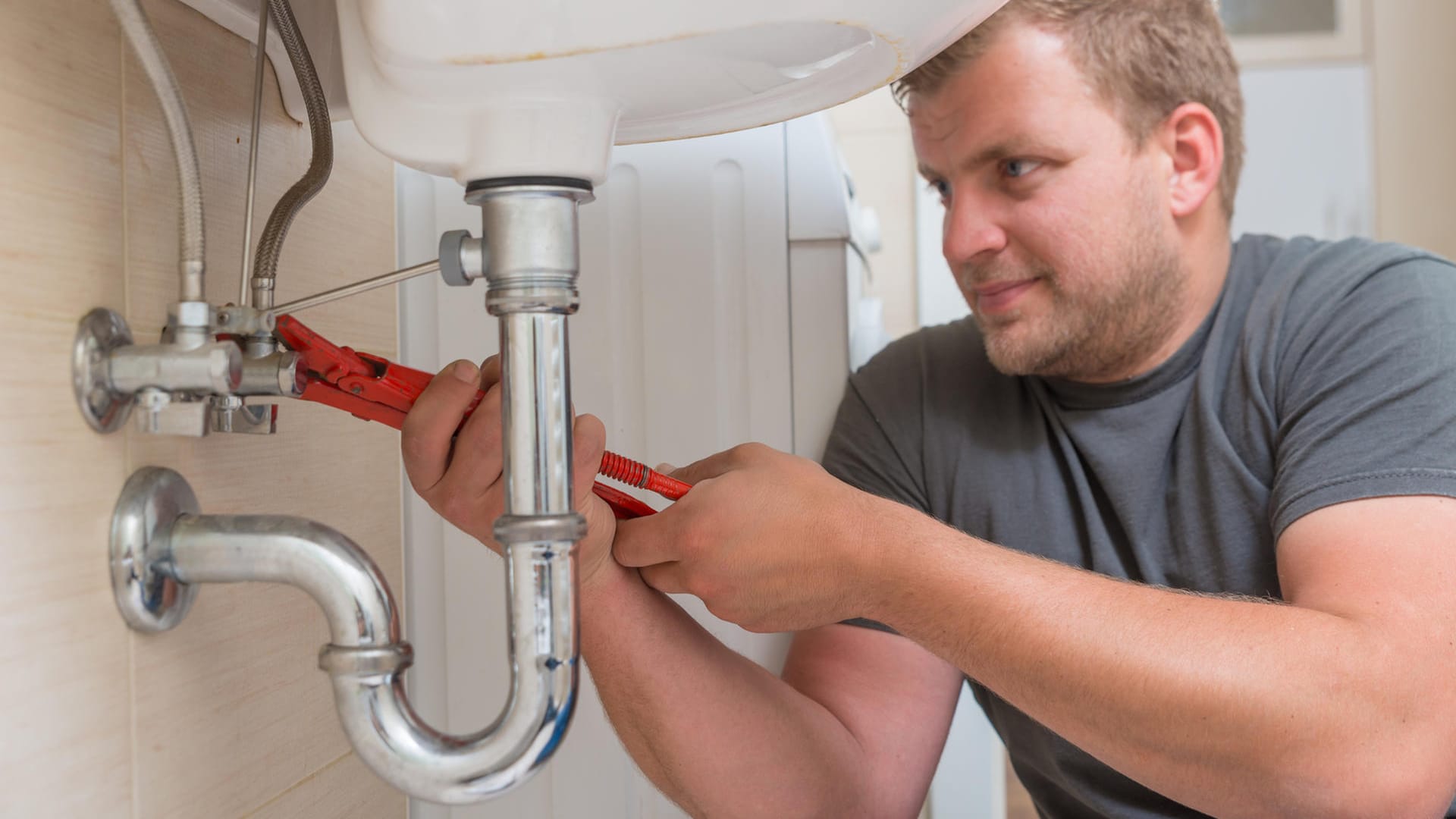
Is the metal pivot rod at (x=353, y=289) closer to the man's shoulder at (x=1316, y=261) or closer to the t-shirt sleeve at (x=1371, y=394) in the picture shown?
the t-shirt sleeve at (x=1371, y=394)

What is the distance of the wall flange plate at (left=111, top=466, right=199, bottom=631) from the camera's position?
0.54m

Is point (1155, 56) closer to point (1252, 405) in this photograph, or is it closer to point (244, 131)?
point (1252, 405)

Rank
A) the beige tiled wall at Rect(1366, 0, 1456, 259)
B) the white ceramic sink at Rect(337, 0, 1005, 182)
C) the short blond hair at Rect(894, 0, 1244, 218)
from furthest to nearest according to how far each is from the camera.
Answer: the beige tiled wall at Rect(1366, 0, 1456, 259), the short blond hair at Rect(894, 0, 1244, 218), the white ceramic sink at Rect(337, 0, 1005, 182)

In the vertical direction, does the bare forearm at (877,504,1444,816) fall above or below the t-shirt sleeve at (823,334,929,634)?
below

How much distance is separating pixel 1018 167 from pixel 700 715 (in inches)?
20.1

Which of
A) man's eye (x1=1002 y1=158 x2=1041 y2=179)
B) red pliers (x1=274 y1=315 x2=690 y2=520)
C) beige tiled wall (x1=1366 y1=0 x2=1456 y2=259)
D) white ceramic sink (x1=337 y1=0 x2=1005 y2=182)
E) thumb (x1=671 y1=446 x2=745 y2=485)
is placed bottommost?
thumb (x1=671 y1=446 x2=745 y2=485)

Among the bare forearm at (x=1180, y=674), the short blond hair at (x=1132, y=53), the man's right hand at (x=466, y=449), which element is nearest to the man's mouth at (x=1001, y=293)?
the short blond hair at (x=1132, y=53)

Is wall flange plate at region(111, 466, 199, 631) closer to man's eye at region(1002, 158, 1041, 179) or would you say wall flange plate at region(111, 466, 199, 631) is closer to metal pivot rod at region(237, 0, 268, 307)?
metal pivot rod at region(237, 0, 268, 307)

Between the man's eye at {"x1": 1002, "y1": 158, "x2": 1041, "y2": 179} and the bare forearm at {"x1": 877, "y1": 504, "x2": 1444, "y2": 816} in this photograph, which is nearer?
the bare forearm at {"x1": 877, "y1": 504, "x2": 1444, "y2": 816}

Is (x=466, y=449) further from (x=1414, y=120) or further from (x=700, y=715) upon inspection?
(x=1414, y=120)

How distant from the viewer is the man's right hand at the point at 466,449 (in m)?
0.55

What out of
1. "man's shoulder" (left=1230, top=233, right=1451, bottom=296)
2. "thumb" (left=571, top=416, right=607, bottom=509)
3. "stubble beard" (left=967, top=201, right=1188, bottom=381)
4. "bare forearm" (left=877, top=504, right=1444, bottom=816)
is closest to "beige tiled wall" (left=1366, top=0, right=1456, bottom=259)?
"man's shoulder" (left=1230, top=233, right=1451, bottom=296)

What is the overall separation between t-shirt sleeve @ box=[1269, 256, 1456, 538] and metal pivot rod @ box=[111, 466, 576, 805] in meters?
0.54

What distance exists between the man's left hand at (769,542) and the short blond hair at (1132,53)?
1.30 ft
